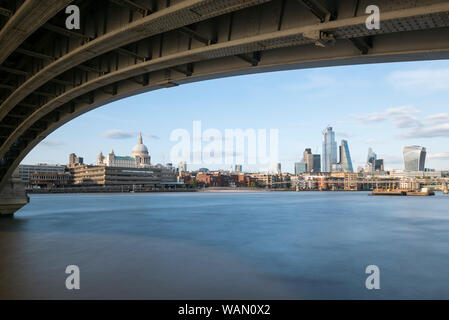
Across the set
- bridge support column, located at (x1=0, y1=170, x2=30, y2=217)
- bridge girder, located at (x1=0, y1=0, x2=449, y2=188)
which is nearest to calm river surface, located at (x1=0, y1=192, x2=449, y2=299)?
bridge girder, located at (x1=0, y1=0, x2=449, y2=188)

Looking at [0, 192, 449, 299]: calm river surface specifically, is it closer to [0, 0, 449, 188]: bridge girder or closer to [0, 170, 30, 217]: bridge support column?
[0, 0, 449, 188]: bridge girder

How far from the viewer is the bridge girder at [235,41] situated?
10055mm

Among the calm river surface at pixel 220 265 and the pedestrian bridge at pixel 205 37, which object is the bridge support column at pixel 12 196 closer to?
the calm river surface at pixel 220 265

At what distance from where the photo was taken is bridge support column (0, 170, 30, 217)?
38.1m

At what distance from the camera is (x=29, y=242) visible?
23.7 metres

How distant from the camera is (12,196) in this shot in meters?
38.8

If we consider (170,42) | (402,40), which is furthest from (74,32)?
(402,40)

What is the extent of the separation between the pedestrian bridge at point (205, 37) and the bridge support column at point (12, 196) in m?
20.7

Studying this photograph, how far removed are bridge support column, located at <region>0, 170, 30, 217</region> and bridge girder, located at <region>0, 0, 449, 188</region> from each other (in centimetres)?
1999

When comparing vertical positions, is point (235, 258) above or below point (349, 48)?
below

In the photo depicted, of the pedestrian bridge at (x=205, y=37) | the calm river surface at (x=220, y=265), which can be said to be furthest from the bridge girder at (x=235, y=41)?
the calm river surface at (x=220, y=265)

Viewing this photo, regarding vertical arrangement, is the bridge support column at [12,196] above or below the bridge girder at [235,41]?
below

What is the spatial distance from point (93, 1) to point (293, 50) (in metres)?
8.60
